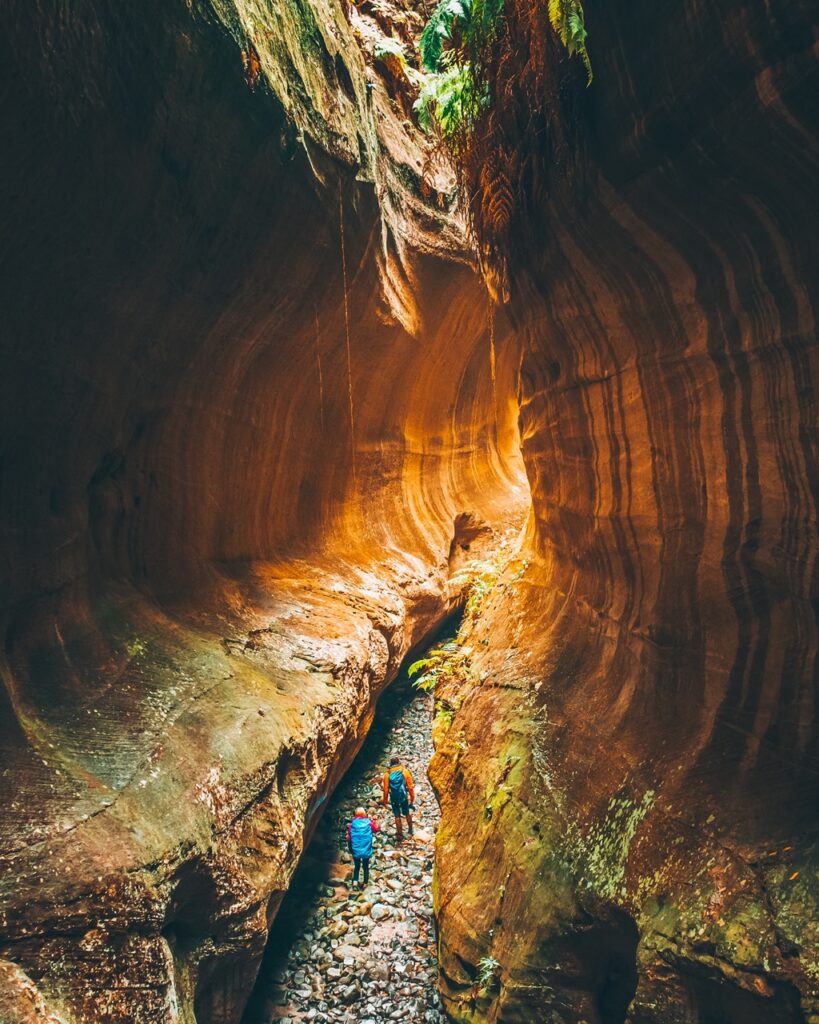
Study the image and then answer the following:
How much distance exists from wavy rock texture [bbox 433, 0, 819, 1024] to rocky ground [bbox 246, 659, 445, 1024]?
2.89 feet

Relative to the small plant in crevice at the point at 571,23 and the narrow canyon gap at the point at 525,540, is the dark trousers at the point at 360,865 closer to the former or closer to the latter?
the narrow canyon gap at the point at 525,540

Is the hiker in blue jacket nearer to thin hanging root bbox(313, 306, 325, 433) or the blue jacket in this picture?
the blue jacket

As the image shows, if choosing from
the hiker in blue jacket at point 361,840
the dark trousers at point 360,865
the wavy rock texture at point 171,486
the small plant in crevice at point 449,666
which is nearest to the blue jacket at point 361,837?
the hiker in blue jacket at point 361,840

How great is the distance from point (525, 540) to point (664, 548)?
3.58m

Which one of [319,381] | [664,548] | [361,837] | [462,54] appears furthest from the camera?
[319,381]

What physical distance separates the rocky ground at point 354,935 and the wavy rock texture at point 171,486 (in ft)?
3.01

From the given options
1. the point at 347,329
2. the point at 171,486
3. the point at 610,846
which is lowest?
the point at 610,846

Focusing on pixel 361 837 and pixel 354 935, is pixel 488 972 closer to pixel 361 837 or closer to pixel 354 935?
pixel 354 935

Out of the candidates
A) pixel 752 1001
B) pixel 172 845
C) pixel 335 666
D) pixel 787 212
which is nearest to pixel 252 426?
pixel 335 666

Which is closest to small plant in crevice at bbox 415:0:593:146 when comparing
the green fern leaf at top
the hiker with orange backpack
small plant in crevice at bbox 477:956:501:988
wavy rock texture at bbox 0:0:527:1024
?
the green fern leaf at top

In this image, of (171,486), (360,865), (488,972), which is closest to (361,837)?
(360,865)

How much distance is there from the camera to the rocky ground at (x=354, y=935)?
6055mm

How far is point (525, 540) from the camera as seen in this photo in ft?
27.8

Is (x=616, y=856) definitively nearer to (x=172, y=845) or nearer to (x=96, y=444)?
(x=172, y=845)
